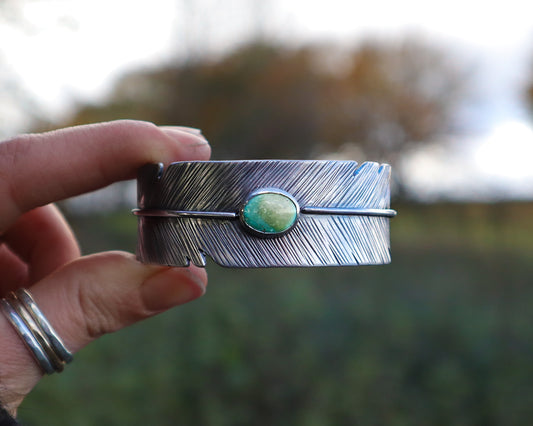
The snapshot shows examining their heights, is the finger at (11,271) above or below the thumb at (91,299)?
below

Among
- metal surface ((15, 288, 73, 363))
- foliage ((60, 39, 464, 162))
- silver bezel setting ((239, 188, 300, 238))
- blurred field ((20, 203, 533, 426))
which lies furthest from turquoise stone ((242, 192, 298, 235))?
foliage ((60, 39, 464, 162))

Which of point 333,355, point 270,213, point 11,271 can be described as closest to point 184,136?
point 270,213

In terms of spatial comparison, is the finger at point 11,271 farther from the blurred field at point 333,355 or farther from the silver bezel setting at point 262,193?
the blurred field at point 333,355

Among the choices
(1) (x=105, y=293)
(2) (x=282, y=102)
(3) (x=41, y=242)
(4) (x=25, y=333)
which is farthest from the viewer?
(2) (x=282, y=102)

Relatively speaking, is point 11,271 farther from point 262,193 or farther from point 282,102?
point 282,102

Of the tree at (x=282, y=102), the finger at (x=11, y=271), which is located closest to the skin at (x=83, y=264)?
the finger at (x=11, y=271)

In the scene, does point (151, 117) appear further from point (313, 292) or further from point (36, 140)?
point (36, 140)

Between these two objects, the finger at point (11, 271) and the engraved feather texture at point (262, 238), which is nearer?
the engraved feather texture at point (262, 238)
